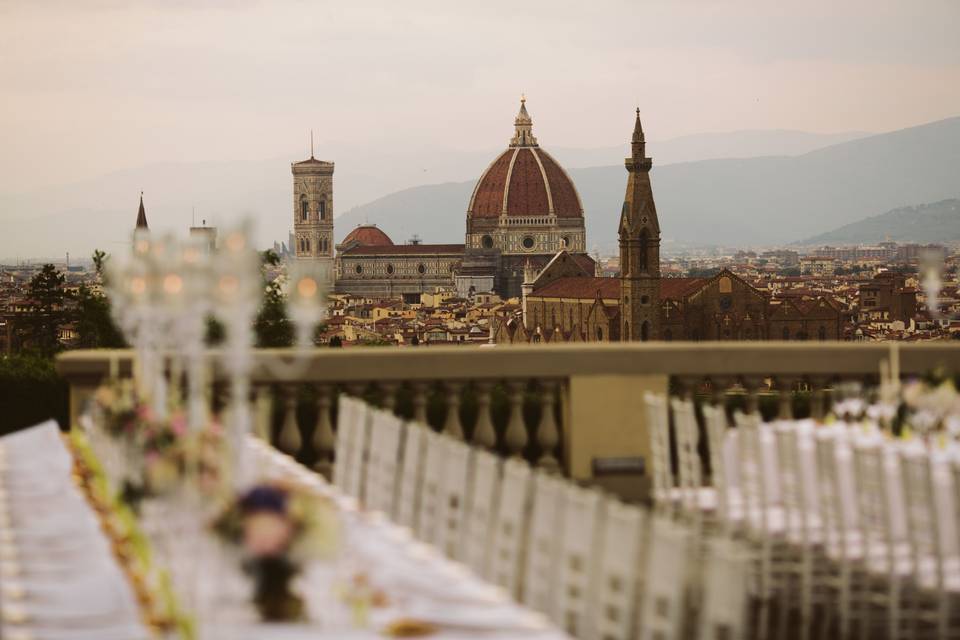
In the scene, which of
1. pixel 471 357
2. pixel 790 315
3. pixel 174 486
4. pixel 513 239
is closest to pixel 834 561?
pixel 471 357

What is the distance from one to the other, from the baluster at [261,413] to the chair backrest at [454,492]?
3.93 ft

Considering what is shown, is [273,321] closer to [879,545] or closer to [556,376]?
[556,376]

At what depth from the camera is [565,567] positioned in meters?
4.98

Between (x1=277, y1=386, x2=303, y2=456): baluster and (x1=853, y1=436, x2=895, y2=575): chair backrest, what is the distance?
3.13 m

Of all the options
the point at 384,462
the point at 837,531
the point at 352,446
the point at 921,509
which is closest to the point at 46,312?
the point at 352,446

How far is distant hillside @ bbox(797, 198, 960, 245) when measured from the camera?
113500mm

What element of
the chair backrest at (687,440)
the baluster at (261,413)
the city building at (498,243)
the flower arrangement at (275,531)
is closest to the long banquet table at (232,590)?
the flower arrangement at (275,531)

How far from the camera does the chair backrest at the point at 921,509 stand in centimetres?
596

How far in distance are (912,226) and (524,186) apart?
57.7 m

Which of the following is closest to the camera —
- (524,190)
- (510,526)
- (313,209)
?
(510,526)

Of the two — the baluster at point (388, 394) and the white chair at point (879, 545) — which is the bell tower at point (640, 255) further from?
the white chair at point (879, 545)

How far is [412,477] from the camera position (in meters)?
6.77

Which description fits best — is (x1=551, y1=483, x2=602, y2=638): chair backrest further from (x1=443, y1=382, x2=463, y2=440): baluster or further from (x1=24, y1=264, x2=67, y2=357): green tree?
(x1=24, y1=264, x2=67, y2=357): green tree

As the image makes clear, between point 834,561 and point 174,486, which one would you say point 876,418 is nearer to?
point 834,561
